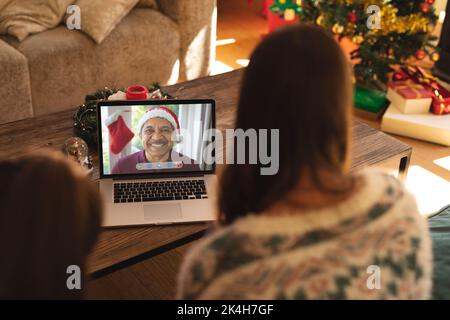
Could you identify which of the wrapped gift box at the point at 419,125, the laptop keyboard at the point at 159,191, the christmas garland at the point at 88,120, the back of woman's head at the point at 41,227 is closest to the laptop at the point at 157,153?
the laptop keyboard at the point at 159,191

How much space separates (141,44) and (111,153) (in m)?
1.55

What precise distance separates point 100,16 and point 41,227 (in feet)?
7.55

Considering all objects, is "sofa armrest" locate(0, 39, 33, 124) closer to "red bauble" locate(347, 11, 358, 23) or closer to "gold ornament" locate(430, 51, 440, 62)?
"red bauble" locate(347, 11, 358, 23)

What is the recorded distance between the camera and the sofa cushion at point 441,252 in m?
1.45

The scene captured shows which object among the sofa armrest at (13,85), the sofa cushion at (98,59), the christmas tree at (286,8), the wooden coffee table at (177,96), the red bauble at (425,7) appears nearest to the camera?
the wooden coffee table at (177,96)

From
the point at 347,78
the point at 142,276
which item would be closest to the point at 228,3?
the point at 142,276

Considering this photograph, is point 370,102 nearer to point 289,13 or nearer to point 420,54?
point 420,54

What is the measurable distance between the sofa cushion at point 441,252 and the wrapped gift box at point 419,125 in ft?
3.82

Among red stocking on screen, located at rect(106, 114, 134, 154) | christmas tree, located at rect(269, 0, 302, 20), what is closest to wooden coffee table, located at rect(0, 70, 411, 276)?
red stocking on screen, located at rect(106, 114, 134, 154)

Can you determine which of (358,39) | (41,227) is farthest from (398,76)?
(41,227)

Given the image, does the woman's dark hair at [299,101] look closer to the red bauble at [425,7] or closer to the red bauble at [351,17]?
the red bauble at [351,17]

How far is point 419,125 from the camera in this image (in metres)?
2.94

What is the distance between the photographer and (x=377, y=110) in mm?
3180

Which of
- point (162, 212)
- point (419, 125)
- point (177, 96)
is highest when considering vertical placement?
point (177, 96)
